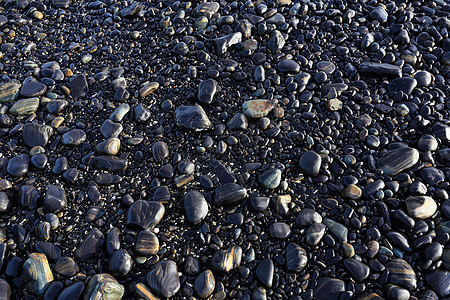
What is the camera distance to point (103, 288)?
7.59 feet

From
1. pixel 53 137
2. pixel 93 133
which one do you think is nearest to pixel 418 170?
pixel 93 133

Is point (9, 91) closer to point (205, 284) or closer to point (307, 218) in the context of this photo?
point (205, 284)

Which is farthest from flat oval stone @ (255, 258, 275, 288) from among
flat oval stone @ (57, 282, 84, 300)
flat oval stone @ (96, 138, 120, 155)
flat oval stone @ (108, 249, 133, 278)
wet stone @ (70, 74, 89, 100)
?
wet stone @ (70, 74, 89, 100)

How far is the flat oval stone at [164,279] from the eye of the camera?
92.7 inches

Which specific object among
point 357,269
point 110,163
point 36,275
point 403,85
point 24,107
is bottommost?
point 36,275

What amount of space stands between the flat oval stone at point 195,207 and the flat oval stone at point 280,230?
18.7 inches

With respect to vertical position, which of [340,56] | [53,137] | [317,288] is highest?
[340,56]

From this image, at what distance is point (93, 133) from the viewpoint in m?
3.16

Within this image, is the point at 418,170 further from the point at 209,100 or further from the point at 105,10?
the point at 105,10

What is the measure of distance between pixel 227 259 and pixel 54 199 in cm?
131

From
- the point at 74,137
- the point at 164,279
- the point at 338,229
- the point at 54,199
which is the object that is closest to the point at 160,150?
the point at 74,137

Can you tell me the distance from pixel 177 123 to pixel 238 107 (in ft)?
1.78

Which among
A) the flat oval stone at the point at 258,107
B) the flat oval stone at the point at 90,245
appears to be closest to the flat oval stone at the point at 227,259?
the flat oval stone at the point at 90,245

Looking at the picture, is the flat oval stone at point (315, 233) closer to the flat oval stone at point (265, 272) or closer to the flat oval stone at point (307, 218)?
the flat oval stone at point (307, 218)
